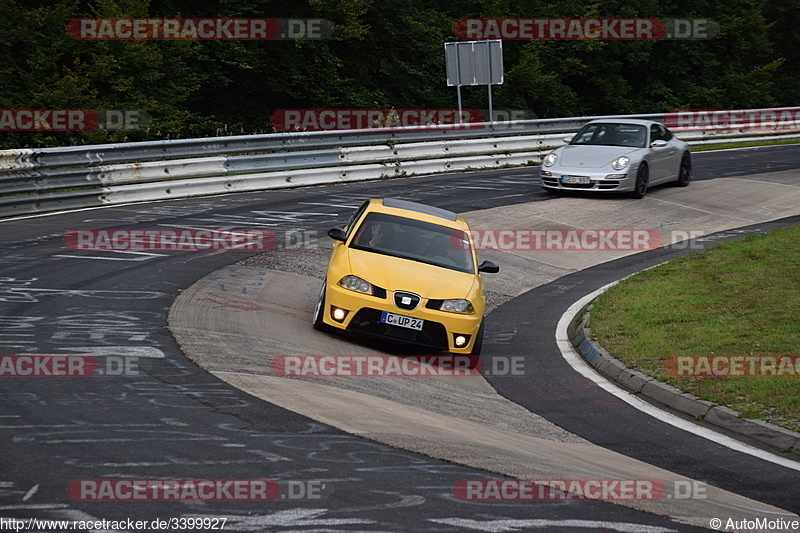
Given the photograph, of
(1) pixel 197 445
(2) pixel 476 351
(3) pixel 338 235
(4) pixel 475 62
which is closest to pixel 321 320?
(3) pixel 338 235

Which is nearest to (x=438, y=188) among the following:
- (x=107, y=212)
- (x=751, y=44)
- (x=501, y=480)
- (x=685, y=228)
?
(x=685, y=228)

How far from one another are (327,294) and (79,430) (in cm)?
404

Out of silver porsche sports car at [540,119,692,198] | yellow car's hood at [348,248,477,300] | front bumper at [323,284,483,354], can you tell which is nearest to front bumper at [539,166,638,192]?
silver porsche sports car at [540,119,692,198]

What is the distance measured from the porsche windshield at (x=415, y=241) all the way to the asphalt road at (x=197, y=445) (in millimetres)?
1450

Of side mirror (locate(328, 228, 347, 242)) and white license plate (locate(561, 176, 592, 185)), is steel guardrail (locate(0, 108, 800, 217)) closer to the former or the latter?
white license plate (locate(561, 176, 592, 185))

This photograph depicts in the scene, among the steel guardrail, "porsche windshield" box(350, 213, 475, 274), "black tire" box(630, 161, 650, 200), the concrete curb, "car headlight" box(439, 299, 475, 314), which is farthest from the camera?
"black tire" box(630, 161, 650, 200)

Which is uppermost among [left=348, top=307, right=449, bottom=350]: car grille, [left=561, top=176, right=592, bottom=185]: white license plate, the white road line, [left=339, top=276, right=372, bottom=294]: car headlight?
[left=561, top=176, right=592, bottom=185]: white license plate

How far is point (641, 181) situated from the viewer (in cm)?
1978

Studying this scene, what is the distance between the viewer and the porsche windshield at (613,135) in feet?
66.0

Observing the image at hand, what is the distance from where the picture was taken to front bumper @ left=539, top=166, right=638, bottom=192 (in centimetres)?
1920

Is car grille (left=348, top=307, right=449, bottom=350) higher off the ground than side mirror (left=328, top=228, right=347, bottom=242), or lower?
lower

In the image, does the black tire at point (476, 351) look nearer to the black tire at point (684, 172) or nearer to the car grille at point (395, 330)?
the car grille at point (395, 330)

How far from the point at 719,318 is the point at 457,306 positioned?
356cm

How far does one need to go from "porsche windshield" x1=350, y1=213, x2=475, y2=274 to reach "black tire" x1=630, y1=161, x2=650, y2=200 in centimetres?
967
